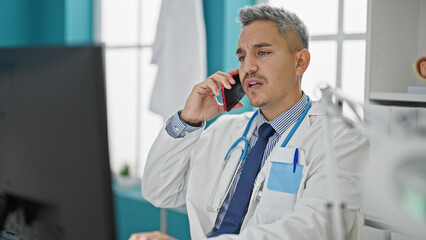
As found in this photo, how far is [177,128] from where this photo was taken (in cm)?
184

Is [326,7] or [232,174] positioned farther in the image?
[326,7]

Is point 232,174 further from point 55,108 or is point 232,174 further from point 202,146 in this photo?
point 55,108

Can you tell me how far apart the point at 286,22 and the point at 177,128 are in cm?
59

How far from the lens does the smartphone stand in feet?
6.15

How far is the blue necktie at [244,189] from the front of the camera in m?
1.62

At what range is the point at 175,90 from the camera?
2.69 m

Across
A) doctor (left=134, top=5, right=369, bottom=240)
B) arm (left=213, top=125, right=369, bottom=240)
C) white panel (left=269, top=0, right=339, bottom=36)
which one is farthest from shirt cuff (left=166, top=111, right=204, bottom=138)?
white panel (left=269, top=0, right=339, bottom=36)

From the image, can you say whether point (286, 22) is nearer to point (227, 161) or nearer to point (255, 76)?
point (255, 76)

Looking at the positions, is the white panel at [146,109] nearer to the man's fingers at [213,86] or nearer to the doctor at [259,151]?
the doctor at [259,151]

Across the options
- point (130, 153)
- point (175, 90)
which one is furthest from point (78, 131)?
point (130, 153)

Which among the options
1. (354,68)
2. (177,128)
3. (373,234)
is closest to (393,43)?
(354,68)

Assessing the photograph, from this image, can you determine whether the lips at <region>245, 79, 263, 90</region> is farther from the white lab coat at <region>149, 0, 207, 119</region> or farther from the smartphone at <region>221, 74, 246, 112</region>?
the white lab coat at <region>149, 0, 207, 119</region>

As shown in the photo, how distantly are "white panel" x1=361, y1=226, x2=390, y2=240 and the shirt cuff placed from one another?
75 cm

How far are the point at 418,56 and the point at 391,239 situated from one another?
0.74 m
